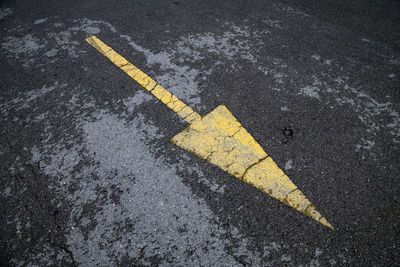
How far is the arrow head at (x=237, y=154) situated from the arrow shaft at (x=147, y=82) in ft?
0.63

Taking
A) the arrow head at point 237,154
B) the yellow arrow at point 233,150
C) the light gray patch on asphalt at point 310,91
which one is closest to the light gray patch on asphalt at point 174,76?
the yellow arrow at point 233,150

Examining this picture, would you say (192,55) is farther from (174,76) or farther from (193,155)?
(193,155)

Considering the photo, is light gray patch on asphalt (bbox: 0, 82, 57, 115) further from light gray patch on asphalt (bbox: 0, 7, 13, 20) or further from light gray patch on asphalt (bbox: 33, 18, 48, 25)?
light gray patch on asphalt (bbox: 0, 7, 13, 20)

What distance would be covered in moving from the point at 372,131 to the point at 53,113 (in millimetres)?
3651

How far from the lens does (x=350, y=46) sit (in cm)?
333

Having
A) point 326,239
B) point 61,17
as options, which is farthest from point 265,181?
point 61,17

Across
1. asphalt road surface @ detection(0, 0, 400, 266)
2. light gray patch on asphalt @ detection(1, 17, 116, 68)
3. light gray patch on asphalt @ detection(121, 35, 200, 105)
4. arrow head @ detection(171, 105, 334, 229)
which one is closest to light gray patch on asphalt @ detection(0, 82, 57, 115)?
asphalt road surface @ detection(0, 0, 400, 266)

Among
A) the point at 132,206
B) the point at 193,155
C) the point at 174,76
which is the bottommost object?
the point at 132,206

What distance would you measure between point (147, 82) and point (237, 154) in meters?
1.60

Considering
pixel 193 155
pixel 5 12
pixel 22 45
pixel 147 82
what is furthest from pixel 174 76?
pixel 5 12

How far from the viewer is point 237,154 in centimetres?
226

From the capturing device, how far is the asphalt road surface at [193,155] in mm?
1785

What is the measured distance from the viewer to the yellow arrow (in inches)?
77.9

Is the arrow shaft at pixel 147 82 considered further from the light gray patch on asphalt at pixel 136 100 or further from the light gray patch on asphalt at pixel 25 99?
the light gray patch on asphalt at pixel 25 99
